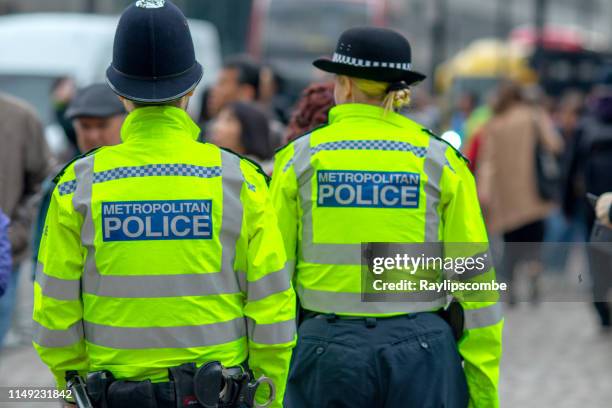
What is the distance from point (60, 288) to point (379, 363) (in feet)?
3.48

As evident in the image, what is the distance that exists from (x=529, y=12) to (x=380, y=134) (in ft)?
202

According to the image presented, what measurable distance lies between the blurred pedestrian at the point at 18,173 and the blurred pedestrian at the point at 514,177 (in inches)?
232

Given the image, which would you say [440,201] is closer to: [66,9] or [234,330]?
[234,330]

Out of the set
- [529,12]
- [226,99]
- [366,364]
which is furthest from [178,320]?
[529,12]

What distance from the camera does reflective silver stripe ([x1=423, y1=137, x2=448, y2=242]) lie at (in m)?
4.00

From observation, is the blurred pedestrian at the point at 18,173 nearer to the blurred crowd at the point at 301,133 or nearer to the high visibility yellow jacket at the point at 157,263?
the blurred crowd at the point at 301,133

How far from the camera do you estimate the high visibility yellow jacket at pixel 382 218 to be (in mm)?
3973

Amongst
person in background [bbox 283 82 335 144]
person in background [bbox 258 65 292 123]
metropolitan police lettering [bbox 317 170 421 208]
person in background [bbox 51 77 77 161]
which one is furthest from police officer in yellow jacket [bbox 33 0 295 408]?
person in background [bbox 258 65 292 123]

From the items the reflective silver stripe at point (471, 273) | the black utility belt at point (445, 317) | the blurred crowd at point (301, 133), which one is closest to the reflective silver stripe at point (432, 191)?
the reflective silver stripe at point (471, 273)

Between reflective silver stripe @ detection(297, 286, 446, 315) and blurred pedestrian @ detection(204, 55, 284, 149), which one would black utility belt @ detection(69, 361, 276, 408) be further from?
blurred pedestrian @ detection(204, 55, 284, 149)

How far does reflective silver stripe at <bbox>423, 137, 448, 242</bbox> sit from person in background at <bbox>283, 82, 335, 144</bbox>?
1161 millimetres

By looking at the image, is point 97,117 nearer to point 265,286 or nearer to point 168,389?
point 265,286

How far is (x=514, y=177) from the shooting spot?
454 inches

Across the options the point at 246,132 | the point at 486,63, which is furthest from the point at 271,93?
the point at 486,63
